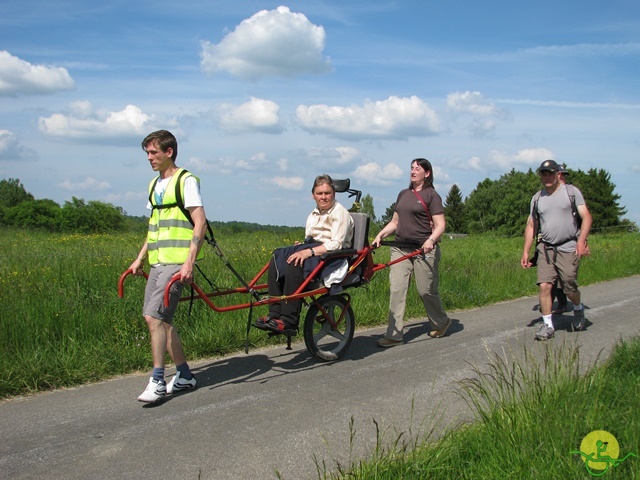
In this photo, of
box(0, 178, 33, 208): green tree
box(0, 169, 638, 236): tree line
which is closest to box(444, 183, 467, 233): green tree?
box(0, 169, 638, 236): tree line

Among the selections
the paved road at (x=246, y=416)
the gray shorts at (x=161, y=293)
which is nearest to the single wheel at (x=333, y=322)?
the paved road at (x=246, y=416)

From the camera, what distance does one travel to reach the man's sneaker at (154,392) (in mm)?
5371

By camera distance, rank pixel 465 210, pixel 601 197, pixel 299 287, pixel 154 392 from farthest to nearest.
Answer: pixel 465 210 < pixel 601 197 < pixel 299 287 < pixel 154 392

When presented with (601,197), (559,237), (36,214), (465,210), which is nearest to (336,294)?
(559,237)

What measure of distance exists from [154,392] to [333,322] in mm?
2419

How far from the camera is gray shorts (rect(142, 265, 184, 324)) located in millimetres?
5543

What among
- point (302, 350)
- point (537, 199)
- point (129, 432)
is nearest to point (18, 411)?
point (129, 432)

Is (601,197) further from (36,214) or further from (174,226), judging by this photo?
(174,226)

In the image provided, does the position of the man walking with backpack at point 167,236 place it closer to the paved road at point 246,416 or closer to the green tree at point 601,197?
the paved road at point 246,416

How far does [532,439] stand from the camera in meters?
3.80

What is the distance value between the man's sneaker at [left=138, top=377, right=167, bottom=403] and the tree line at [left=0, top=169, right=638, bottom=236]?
11.0 feet

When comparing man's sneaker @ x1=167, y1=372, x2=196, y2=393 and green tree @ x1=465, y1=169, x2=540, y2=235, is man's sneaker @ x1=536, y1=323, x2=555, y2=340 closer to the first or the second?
man's sneaker @ x1=167, y1=372, x2=196, y2=393

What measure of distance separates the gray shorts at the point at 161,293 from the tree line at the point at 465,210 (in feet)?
9.45

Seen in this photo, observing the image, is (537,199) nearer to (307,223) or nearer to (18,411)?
(307,223)
